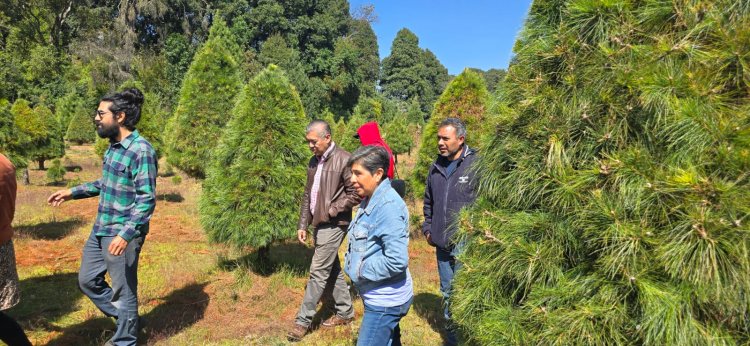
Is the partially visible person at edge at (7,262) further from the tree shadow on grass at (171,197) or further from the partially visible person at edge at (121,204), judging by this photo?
the tree shadow on grass at (171,197)

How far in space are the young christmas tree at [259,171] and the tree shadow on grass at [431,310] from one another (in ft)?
5.93

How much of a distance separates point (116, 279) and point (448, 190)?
262 centimetres

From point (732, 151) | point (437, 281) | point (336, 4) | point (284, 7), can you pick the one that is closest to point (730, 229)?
point (732, 151)

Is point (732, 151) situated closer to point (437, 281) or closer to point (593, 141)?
point (593, 141)

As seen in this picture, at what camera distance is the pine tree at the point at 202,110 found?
30.1 ft

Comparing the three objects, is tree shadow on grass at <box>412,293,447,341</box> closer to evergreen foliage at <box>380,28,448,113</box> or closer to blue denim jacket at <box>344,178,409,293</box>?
blue denim jacket at <box>344,178,409,293</box>

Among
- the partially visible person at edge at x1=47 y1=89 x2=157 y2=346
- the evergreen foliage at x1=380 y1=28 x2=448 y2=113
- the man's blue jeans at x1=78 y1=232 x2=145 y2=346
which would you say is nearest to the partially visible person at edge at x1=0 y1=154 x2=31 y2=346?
the partially visible person at edge at x1=47 y1=89 x2=157 y2=346

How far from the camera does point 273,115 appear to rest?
5402 millimetres

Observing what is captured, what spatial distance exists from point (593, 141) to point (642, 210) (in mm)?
375

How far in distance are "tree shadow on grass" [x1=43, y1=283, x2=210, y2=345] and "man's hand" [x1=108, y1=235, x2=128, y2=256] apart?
4.39 ft

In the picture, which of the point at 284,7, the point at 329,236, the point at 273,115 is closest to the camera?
the point at 329,236

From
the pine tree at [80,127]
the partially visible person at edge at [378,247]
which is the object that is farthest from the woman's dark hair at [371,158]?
the pine tree at [80,127]

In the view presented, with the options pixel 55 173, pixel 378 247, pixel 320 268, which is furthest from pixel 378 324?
pixel 55 173

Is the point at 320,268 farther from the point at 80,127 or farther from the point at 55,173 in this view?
the point at 80,127
